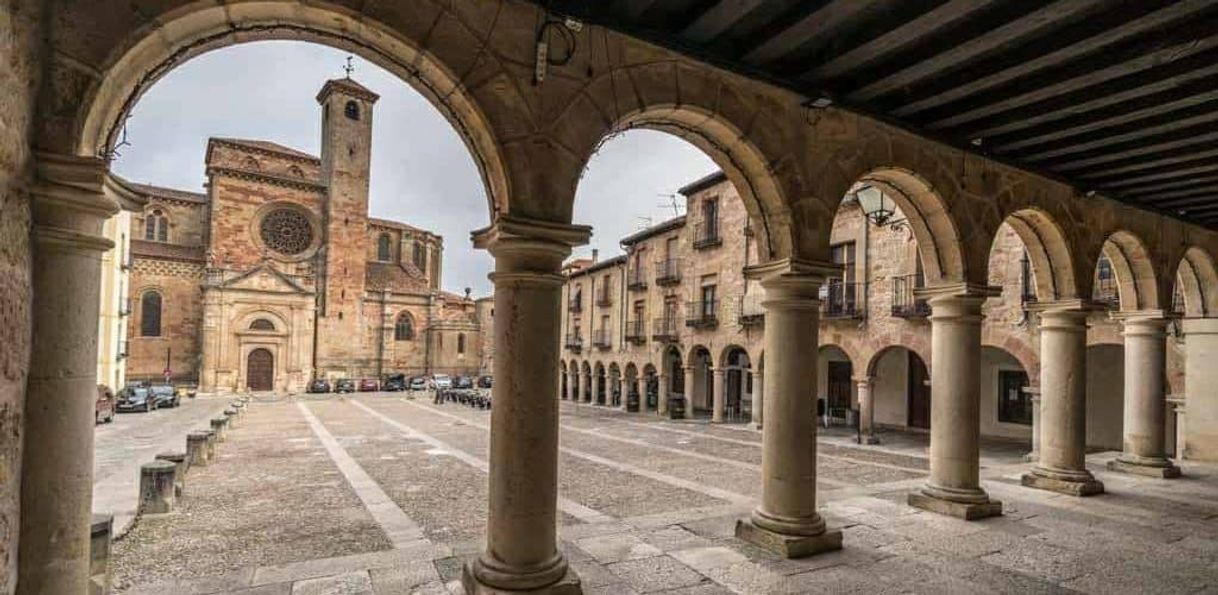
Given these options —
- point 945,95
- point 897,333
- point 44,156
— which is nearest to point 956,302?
point 945,95

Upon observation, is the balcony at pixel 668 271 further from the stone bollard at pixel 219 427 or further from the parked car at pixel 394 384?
the parked car at pixel 394 384

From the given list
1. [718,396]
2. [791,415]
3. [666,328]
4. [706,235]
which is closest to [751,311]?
[718,396]

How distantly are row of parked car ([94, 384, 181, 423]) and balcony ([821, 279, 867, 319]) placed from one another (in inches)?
796

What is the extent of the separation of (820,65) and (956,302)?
312 centimetres

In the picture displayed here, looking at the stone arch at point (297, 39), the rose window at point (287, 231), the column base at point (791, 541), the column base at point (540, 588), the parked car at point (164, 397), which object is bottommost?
the parked car at point (164, 397)

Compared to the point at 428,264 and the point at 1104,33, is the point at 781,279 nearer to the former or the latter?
the point at 1104,33

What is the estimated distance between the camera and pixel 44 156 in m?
2.61

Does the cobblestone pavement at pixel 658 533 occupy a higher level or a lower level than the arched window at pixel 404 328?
lower

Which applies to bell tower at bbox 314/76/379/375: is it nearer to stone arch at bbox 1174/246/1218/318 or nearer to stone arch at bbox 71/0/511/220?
stone arch at bbox 71/0/511/220

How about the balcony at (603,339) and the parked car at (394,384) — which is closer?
the balcony at (603,339)

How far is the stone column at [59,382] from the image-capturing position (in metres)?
2.64

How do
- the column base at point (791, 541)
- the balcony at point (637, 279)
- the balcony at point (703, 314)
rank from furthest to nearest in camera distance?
the balcony at point (637, 279), the balcony at point (703, 314), the column base at point (791, 541)

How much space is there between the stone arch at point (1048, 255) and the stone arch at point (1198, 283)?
3845 mm

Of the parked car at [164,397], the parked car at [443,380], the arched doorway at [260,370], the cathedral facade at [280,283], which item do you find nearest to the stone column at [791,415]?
the parked car at [164,397]
